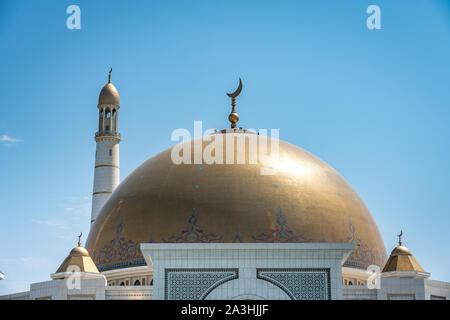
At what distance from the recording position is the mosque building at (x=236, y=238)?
14422 mm

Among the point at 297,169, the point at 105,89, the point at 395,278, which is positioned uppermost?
the point at 105,89

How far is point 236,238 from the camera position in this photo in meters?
17.1

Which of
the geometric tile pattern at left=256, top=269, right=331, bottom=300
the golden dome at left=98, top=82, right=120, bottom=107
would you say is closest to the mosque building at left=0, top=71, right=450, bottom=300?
the geometric tile pattern at left=256, top=269, right=331, bottom=300

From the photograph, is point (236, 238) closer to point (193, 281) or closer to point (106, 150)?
point (193, 281)

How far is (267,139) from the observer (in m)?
20.0

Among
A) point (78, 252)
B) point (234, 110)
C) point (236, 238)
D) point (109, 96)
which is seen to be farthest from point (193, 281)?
point (109, 96)

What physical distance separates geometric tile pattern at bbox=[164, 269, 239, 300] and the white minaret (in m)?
9.42

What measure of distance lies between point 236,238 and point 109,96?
10.1 m

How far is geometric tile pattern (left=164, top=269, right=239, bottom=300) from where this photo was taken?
46.7 feet

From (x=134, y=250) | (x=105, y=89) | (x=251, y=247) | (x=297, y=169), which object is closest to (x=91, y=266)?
(x=134, y=250)

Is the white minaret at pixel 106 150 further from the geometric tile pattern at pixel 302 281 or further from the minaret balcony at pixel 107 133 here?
the geometric tile pattern at pixel 302 281
